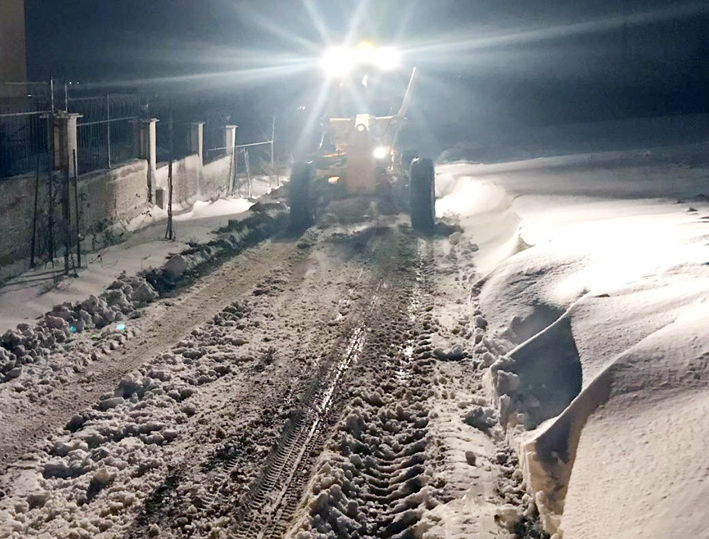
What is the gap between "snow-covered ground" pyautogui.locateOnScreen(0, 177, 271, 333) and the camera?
33.7 ft

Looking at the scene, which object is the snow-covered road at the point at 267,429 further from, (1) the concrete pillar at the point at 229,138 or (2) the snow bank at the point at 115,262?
(1) the concrete pillar at the point at 229,138

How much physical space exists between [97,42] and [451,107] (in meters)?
18.9

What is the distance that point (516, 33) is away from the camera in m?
41.8

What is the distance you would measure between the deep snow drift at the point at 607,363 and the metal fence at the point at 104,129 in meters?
7.67

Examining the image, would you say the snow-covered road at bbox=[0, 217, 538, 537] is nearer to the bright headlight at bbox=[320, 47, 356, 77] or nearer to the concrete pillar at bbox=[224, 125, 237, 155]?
the bright headlight at bbox=[320, 47, 356, 77]

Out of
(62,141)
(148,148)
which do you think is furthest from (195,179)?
(62,141)

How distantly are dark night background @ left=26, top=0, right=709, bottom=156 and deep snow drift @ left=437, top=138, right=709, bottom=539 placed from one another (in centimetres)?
2310

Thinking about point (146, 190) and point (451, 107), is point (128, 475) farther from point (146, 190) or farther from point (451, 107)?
point (451, 107)

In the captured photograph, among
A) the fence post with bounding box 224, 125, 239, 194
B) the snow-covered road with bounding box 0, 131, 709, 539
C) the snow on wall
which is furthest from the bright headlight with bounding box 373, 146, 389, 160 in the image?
the snow-covered road with bounding box 0, 131, 709, 539

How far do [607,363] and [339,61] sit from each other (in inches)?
580

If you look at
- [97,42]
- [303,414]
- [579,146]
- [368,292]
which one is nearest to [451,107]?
[579,146]

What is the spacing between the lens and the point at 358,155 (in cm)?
1839

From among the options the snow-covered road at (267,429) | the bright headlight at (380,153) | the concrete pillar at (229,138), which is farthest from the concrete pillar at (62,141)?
the concrete pillar at (229,138)

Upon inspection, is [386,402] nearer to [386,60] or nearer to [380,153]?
[380,153]
